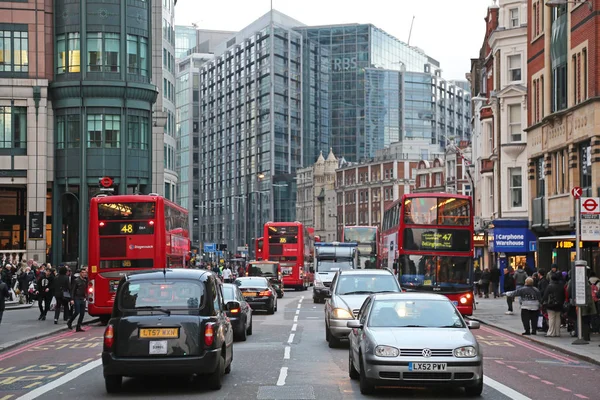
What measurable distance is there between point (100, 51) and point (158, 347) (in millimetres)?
49755

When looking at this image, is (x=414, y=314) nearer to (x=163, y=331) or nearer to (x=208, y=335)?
(x=208, y=335)

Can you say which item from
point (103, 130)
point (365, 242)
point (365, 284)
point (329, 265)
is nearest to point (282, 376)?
point (365, 284)

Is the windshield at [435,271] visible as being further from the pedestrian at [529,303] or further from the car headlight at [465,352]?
the car headlight at [465,352]

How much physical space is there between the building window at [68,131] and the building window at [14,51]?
3841mm

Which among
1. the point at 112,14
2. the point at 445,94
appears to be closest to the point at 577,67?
the point at 112,14

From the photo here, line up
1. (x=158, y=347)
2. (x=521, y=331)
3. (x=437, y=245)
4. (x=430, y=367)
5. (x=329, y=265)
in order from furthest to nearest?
(x=329, y=265) < (x=437, y=245) < (x=521, y=331) < (x=158, y=347) < (x=430, y=367)

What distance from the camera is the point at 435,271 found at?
1262 inches

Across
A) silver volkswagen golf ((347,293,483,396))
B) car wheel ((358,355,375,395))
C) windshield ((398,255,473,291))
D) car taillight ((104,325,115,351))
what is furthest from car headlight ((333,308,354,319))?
windshield ((398,255,473,291))

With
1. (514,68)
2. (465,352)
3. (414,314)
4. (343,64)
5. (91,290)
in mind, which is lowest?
(91,290)

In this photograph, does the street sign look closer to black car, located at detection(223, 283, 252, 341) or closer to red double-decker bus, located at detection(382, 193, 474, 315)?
red double-decker bus, located at detection(382, 193, 474, 315)

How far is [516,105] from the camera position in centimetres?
5328

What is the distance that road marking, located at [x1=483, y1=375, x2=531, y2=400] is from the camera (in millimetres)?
13578

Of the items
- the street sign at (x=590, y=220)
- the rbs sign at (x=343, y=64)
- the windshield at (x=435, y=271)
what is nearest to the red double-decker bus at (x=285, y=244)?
the windshield at (x=435, y=271)

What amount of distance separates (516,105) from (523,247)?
8.08 meters
